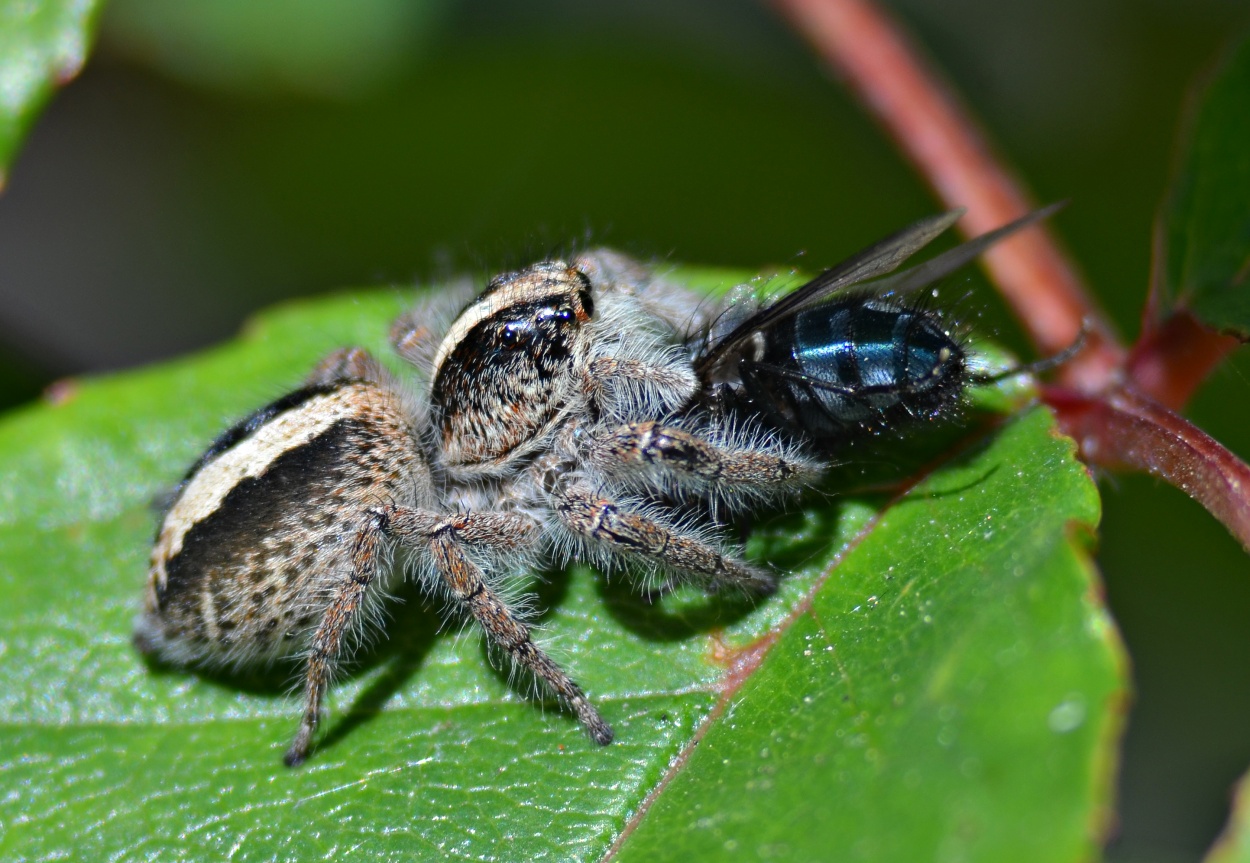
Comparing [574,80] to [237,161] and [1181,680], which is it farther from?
[1181,680]

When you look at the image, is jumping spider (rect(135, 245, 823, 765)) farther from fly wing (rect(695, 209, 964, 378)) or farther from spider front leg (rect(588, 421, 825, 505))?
fly wing (rect(695, 209, 964, 378))

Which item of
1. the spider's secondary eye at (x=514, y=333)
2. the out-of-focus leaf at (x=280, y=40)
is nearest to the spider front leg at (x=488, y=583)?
the spider's secondary eye at (x=514, y=333)

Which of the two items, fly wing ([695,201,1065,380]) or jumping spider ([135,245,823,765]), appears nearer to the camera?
fly wing ([695,201,1065,380])

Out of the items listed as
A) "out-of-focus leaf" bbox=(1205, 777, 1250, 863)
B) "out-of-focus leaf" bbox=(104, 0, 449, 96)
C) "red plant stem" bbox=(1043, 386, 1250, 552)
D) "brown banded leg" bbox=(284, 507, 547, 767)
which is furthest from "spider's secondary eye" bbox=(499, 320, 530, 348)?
"out-of-focus leaf" bbox=(104, 0, 449, 96)

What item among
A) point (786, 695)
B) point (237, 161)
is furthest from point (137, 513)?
point (237, 161)

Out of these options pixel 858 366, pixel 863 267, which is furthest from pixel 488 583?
pixel 863 267

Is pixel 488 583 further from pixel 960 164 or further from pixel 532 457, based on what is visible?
pixel 960 164
